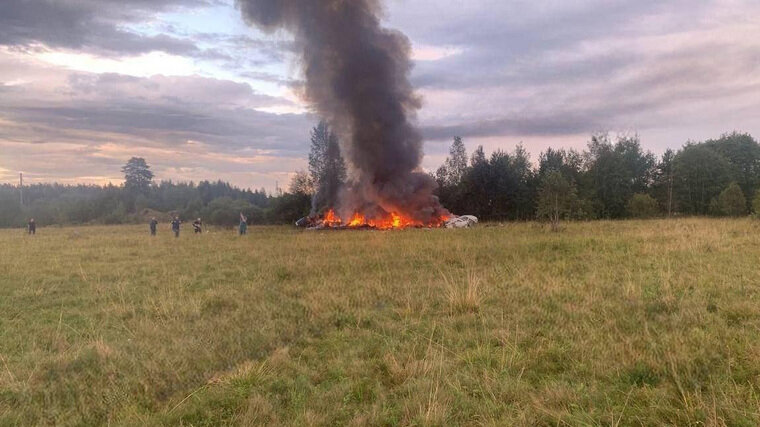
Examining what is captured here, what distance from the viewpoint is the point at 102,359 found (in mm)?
6012

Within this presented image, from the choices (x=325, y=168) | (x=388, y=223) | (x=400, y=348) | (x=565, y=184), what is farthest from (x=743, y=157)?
(x=400, y=348)

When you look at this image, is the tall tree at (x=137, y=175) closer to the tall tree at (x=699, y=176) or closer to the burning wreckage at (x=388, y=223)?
the burning wreckage at (x=388, y=223)

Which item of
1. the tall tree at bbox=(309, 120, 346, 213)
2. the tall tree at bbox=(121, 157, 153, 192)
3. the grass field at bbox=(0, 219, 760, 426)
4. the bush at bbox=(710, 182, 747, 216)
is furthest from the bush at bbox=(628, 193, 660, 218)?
the tall tree at bbox=(121, 157, 153, 192)

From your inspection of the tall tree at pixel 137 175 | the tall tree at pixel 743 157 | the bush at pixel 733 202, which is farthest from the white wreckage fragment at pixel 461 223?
the tall tree at pixel 137 175

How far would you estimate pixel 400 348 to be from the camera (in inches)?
242

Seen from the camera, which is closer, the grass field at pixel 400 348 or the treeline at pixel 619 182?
the grass field at pixel 400 348

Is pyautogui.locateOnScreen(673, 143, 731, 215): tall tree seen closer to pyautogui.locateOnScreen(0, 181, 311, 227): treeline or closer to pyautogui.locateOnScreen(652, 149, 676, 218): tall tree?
pyautogui.locateOnScreen(652, 149, 676, 218): tall tree

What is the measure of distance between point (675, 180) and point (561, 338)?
60341 millimetres

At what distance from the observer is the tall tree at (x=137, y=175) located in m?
104

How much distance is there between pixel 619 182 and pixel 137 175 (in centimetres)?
10073

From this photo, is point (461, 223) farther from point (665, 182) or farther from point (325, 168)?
point (665, 182)

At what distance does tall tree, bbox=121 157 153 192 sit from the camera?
4104 inches

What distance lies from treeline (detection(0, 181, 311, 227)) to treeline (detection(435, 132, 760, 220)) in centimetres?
2286

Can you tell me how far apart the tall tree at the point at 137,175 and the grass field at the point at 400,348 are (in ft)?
341
